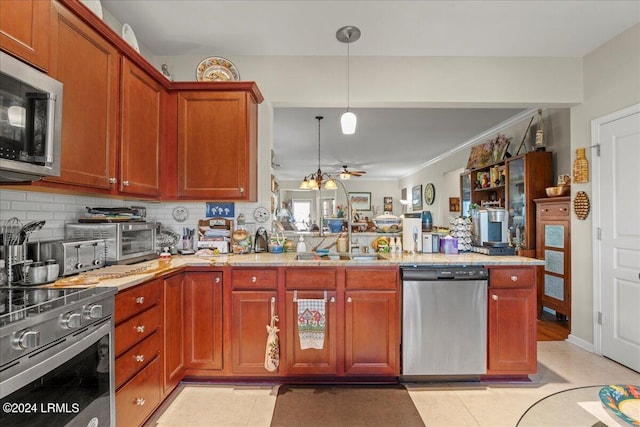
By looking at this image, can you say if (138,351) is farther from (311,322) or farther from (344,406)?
(344,406)

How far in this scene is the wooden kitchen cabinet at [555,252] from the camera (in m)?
3.51

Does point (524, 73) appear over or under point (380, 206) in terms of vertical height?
over

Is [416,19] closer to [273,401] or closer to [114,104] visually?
[114,104]

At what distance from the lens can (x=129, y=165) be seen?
2.20 metres

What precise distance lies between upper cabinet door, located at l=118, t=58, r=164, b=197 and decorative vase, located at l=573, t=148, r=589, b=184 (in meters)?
3.68

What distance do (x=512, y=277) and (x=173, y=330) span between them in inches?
94.0

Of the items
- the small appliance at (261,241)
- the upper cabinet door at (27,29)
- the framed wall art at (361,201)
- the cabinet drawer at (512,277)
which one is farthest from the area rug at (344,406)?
the framed wall art at (361,201)

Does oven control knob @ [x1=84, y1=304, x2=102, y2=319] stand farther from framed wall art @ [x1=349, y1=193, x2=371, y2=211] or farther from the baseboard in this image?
framed wall art @ [x1=349, y1=193, x2=371, y2=211]

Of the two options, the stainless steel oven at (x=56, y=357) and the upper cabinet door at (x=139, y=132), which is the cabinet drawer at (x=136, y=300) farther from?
the upper cabinet door at (x=139, y=132)

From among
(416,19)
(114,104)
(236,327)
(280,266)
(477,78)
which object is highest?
(416,19)

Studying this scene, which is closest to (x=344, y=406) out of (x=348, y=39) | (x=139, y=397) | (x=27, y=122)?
(x=139, y=397)

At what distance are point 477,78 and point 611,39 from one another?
1.05m

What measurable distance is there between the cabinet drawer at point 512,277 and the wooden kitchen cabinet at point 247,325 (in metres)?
1.57

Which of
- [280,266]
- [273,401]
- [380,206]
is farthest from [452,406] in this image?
[380,206]
